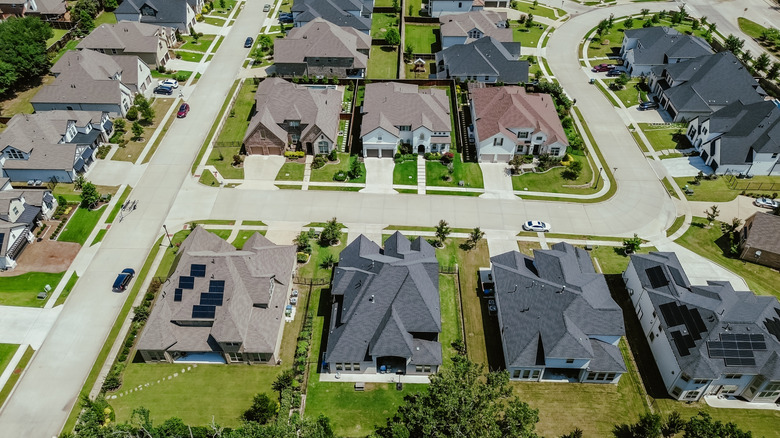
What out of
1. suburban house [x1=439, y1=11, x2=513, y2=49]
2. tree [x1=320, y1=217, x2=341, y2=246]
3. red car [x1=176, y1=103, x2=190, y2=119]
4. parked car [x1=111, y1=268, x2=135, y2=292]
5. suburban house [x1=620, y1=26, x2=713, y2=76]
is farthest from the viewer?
suburban house [x1=439, y1=11, x2=513, y2=49]

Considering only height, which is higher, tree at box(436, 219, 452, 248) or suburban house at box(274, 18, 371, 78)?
suburban house at box(274, 18, 371, 78)

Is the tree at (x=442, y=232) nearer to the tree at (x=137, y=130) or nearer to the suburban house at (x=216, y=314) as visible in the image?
the suburban house at (x=216, y=314)

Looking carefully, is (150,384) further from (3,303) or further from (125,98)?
(125,98)

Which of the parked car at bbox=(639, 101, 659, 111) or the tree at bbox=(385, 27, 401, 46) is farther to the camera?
the tree at bbox=(385, 27, 401, 46)

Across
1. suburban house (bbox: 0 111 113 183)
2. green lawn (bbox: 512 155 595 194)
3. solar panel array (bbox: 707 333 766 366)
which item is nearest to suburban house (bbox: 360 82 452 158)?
green lawn (bbox: 512 155 595 194)

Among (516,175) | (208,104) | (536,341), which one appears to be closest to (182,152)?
(208,104)

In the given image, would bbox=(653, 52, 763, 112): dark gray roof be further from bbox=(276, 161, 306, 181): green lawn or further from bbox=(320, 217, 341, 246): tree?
bbox=(276, 161, 306, 181): green lawn
